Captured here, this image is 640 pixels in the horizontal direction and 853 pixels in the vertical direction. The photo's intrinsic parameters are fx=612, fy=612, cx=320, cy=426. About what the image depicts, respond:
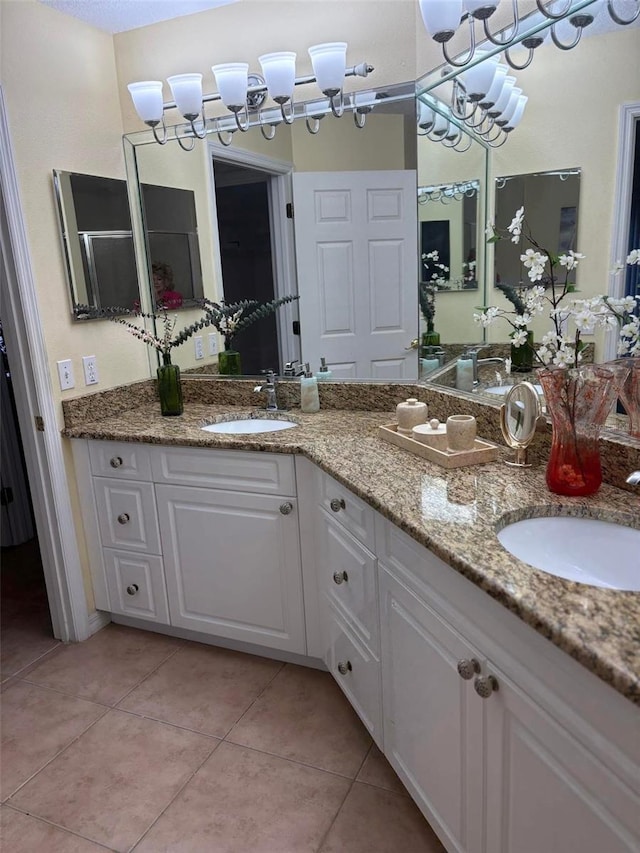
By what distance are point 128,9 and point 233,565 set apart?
212 cm

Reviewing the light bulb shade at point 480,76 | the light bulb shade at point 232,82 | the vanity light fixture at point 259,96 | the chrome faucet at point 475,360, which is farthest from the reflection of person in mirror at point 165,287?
the light bulb shade at point 480,76

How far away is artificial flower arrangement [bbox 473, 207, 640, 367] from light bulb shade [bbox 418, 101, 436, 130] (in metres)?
0.58

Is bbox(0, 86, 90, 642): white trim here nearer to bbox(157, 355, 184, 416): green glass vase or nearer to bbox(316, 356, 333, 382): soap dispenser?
bbox(157, 355, 184, 416): green glass vase

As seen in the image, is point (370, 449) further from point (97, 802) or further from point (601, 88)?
point (97, 802)

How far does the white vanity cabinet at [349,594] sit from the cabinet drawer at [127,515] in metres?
0.72

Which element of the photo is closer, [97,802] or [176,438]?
[97,802]

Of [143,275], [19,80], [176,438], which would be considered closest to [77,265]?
[143,275]

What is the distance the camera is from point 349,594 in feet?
5.96

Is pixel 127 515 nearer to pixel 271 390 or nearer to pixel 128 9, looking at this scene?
pixel 271 390

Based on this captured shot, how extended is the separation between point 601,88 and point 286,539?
1578 millimetres

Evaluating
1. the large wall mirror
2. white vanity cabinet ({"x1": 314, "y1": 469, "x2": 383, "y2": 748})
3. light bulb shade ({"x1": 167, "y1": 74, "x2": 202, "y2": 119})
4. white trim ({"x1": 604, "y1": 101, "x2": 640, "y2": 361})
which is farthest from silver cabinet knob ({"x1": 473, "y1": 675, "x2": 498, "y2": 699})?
light bulb shade ({"x1": 167, "y1": 74, "x2": 202, "y2": 119})

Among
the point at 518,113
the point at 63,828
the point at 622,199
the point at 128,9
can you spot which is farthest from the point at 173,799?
the point at 128,9

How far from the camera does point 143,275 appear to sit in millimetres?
2758

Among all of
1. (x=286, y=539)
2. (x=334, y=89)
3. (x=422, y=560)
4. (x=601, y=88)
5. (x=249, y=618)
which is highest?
(x=334, y=89)
